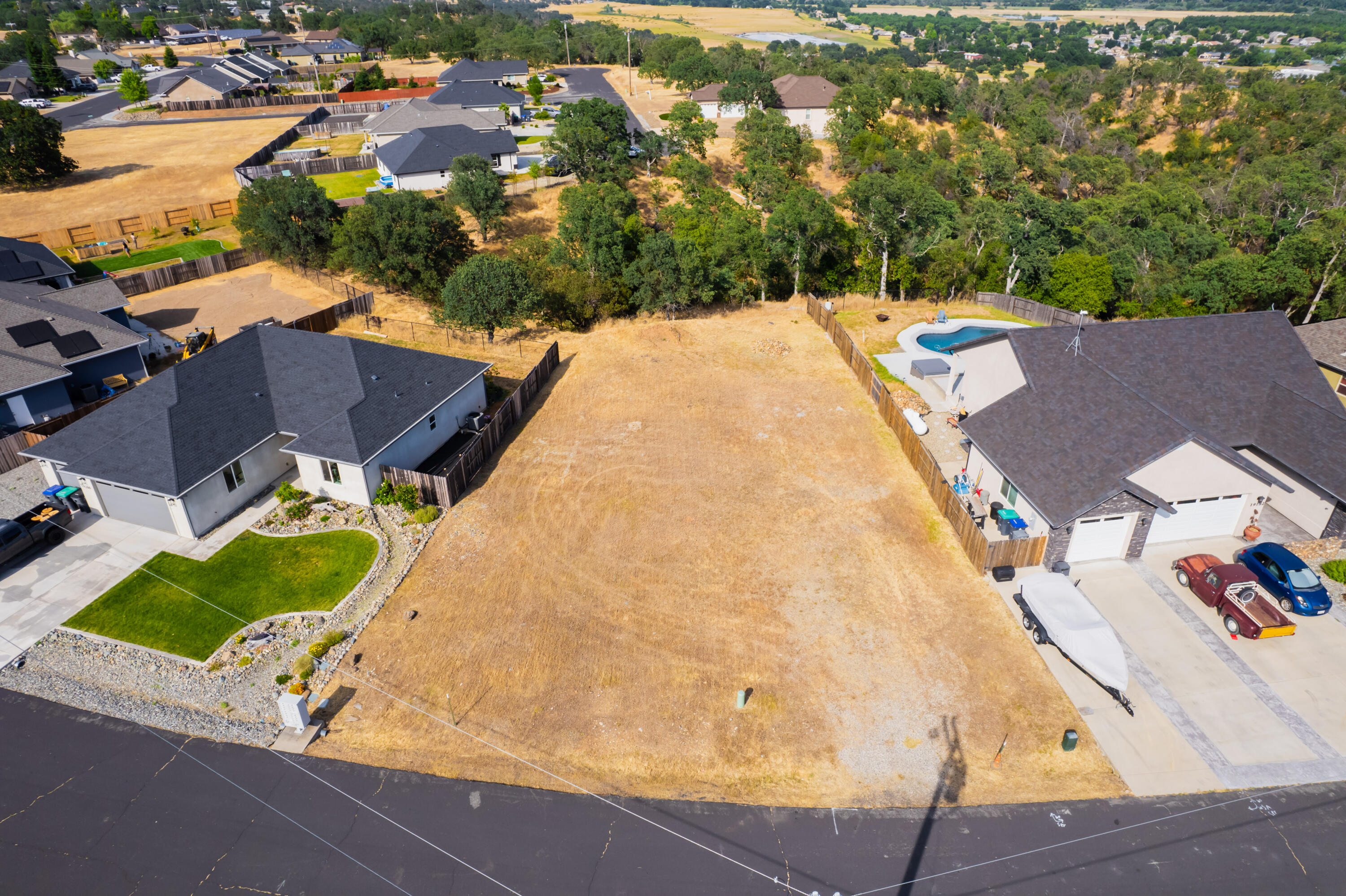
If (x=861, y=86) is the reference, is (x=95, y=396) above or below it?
below

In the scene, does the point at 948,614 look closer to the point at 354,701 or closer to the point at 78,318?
the point at 354,701

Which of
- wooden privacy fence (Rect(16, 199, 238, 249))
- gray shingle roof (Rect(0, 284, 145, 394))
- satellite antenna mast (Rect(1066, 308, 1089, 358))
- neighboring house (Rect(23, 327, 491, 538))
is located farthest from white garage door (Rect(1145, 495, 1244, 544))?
wooden privacy fence (Rect(16, 199, 238, 249))

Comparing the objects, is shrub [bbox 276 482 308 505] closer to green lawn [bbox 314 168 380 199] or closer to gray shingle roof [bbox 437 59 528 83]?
green lawn [bbox 314 168 380 199]

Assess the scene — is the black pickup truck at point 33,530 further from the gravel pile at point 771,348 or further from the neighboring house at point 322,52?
the neighboring house at point 322,52

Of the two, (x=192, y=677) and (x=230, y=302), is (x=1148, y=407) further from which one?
(x=230, y=302)

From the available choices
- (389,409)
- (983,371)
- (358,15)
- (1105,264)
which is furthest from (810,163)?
(358,15)

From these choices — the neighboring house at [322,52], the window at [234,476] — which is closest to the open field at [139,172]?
the neighboring house at [322,52]

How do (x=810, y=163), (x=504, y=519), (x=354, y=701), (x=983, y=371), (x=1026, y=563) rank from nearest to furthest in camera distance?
1. (x=354, y=701)
2. (x=1026, y=563)
3. (x=504, y=519)
4. (x=983, y=371)
5. (x=810, y=163)
